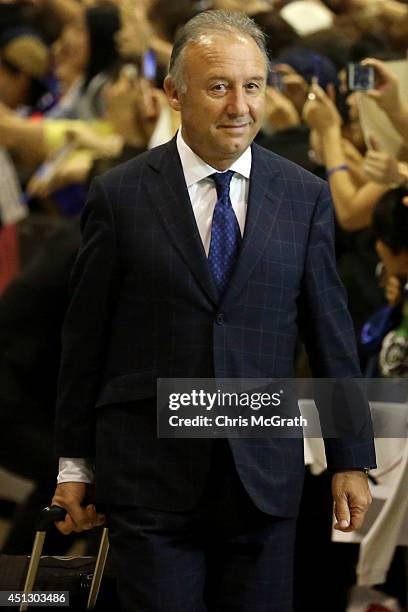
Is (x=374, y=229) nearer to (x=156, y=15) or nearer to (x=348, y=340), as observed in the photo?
(x=348, y=340)

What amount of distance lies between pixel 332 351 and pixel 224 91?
633 millimetres

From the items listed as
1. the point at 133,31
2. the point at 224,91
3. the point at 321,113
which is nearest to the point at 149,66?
the point at 321,113

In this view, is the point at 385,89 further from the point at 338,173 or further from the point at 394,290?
the point at 394,290

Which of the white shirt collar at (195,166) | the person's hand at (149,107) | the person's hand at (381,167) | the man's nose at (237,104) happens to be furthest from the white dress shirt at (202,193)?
the person's hand at (149,107)

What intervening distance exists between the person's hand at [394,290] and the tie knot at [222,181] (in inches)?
48.8

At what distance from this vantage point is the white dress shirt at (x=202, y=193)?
3.22 metres

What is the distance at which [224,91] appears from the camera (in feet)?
10.3

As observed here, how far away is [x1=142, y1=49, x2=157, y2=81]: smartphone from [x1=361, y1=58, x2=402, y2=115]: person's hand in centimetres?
141

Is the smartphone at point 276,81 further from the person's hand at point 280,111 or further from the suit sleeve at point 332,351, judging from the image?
the suit sleeve at point 332,351

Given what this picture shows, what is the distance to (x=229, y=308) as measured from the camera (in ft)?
10.3

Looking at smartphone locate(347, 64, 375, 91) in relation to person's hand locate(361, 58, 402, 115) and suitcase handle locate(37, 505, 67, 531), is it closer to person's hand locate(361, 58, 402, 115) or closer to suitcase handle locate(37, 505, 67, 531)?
person's hand locate(361, 58, 402, 115)

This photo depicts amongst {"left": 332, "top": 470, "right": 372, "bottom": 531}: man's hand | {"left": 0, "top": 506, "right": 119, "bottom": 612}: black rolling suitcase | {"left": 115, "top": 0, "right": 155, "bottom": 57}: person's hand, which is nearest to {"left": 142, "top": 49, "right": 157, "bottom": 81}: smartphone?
{"left": 115, "top": 0, "right": 155, "bottom": 57}: person's hand

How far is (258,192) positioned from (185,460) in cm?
63

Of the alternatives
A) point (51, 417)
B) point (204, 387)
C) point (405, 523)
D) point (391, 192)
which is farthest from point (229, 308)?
point (51, 417)
